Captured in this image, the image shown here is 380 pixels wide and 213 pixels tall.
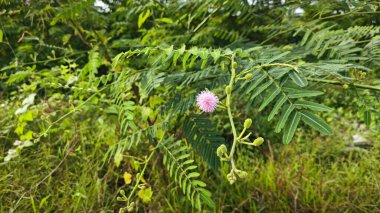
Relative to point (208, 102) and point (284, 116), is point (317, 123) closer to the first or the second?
point (284, 116)

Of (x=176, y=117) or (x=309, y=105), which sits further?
(x=176, y=117)

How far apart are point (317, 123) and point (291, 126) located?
6cm

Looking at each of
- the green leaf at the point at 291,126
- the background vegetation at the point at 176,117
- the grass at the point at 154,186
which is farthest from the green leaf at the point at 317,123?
the grass at the point at 154,186

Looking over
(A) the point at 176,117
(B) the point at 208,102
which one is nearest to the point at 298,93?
(B) the point at 208,102

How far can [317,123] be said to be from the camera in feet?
2.55

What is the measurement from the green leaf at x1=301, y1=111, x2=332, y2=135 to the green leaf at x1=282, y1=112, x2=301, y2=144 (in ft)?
0.05

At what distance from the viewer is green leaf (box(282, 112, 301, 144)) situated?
79cm

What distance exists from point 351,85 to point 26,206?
143 cm

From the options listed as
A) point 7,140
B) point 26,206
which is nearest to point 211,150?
point 26,206

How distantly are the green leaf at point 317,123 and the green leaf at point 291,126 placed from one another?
0.05ft

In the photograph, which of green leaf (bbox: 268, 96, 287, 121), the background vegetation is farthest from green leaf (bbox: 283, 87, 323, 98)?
the background vegetation

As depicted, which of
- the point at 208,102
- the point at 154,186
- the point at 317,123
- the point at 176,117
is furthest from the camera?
the point at 154,186

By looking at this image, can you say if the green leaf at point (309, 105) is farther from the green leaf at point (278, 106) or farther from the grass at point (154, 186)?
the grass at point (154, 186)

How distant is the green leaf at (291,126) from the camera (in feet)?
2.60
